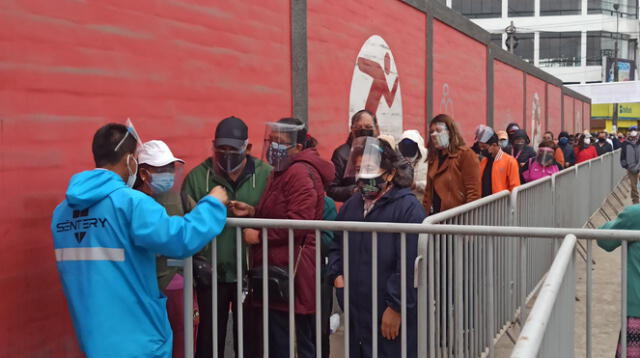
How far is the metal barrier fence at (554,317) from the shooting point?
1.91 metres

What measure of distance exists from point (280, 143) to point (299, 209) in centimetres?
65

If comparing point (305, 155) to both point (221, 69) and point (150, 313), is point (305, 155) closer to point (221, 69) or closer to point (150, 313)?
point (150, 313)

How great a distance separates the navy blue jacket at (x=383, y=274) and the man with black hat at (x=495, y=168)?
184 inches

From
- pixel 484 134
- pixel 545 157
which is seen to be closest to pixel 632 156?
pixel 545 157

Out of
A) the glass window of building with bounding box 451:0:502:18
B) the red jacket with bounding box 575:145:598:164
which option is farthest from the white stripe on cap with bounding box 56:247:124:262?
the glass window of building with bounding box 451:0:502:18

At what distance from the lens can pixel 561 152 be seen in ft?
53.3

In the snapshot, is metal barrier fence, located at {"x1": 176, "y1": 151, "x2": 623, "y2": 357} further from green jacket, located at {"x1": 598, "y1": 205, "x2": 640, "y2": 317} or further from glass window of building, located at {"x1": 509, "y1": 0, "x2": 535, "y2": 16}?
glass window of building, located at {"x1": 509, "y1": 0, "x2": 535, "y2": 16}

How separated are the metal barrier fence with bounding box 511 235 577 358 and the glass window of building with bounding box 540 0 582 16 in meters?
75.2

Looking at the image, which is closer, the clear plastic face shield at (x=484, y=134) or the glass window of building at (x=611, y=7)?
the clear plastic face shield at (x=484, y=134)

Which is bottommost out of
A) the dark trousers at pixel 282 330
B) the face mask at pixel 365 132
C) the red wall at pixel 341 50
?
the dark trousers at pixel 282 330

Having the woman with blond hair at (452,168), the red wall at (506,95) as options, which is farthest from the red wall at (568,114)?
the woman with blond hair at (452,168)

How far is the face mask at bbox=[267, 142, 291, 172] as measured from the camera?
4754 millimetres

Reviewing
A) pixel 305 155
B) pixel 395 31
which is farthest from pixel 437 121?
pixel 395 31

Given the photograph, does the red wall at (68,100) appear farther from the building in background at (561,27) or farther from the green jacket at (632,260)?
the building in background at (561,27)
